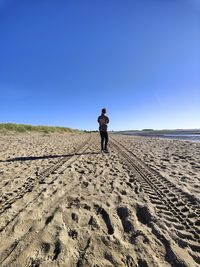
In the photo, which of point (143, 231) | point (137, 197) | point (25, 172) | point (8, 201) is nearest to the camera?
point (143, 231)

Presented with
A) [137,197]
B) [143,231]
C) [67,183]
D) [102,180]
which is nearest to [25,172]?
[67,183]

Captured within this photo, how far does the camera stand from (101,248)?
3275 millimetres

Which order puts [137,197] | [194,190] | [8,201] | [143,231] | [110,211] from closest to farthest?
[143,231] → [110,211] → [8,201] → [137,197] → [194,190]

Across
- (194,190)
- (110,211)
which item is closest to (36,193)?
(110,211)

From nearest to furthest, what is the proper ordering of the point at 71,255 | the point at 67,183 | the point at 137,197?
1. the point at 71,255
2. the point at 137,197
3. the point at 67,183

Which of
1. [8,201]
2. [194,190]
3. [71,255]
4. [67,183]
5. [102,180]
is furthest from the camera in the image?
[102,180]

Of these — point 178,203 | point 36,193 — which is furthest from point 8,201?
point 178,203

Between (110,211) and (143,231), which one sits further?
(110,211)

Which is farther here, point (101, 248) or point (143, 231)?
point (143, 231)

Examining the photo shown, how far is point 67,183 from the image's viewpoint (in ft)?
21.4

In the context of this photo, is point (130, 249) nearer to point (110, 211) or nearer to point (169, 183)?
point (110, 211)

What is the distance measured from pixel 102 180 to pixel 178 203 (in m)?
2.54

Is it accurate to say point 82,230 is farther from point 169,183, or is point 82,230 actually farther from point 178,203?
point 169,183

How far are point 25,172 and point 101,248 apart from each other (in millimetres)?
5298
